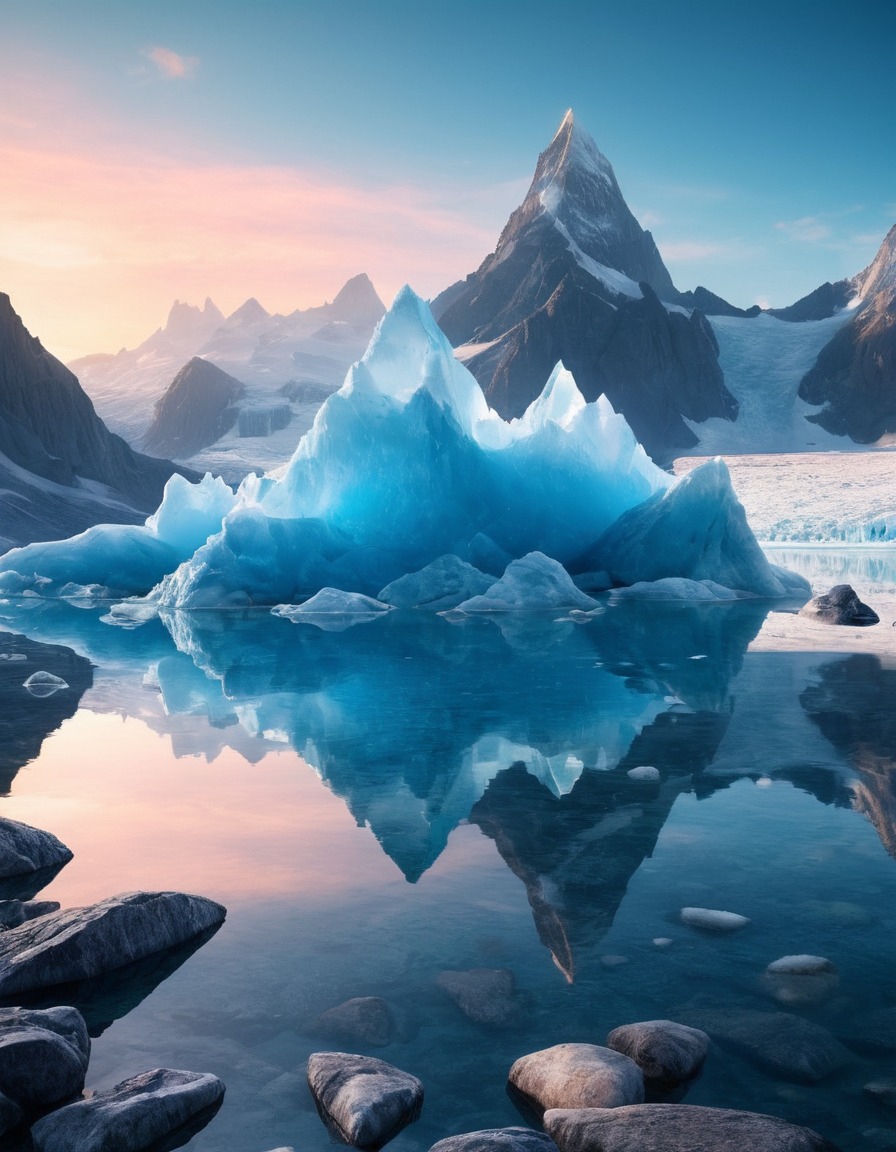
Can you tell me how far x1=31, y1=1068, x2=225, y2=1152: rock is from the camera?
85.0 inches

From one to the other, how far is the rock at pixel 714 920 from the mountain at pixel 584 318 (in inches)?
Answer: 3786

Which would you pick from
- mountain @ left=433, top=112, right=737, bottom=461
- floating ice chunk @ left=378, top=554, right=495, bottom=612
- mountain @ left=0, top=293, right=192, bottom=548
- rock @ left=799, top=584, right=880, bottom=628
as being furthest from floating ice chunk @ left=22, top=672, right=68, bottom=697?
mountain @ left=433, top=112, right=737, bottom=461

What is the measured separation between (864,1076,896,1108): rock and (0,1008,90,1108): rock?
1837 mm

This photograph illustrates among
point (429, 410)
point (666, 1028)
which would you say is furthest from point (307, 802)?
point (429, 410)

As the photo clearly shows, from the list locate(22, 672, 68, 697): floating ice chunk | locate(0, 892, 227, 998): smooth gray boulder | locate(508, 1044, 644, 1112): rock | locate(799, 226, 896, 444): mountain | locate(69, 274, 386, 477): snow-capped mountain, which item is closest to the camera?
locate(508, 1044, 644, 1112): rock

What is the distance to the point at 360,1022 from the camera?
108 inches

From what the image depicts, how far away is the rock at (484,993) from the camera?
9.11 ft

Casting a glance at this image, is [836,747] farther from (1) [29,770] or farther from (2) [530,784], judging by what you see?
(1) [29,770]

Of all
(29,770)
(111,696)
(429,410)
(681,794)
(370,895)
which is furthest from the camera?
(429,410)

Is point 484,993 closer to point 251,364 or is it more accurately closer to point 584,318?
point 584,318

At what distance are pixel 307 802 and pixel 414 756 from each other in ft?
3.57

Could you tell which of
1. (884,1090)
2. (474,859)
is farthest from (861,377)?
(884,1090)

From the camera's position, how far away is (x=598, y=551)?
19344mm

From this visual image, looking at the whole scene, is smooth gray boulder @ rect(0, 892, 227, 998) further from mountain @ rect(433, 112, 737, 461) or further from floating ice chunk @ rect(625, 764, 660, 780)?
mountain @ rect(433, 112, 737, 461)
